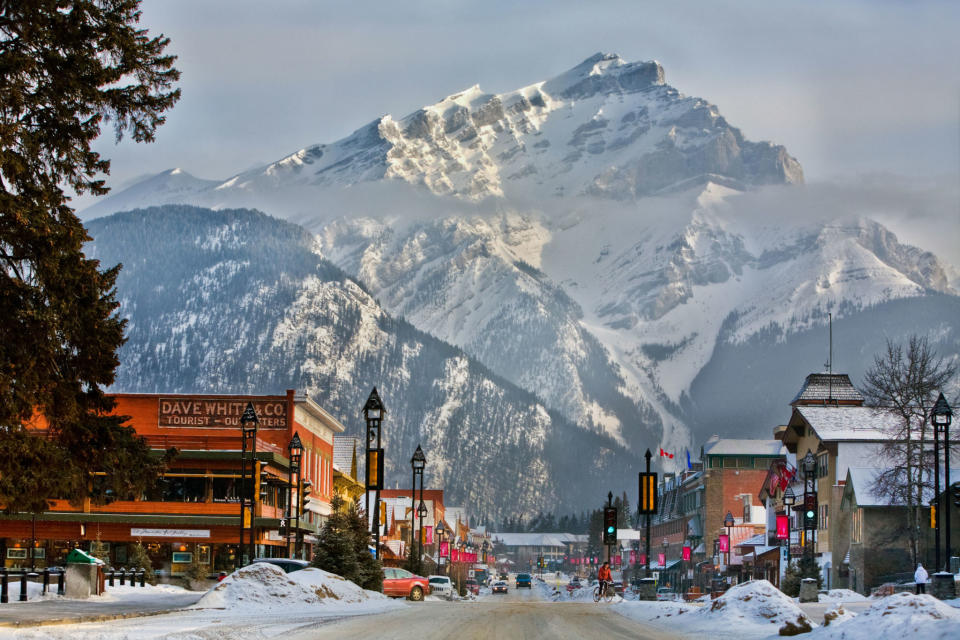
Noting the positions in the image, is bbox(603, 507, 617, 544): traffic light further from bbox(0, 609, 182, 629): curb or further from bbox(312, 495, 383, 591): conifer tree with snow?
bbox(0, 609, 182, 629): curb

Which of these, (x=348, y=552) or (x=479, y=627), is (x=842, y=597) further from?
(x=479, y=627)

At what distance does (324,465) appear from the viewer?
109 m

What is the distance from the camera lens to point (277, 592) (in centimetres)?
4238

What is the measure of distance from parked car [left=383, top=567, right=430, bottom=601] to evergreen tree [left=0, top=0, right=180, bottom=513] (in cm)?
3452

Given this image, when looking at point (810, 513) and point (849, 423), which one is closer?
point (810, 513)

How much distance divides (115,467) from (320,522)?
7509cm

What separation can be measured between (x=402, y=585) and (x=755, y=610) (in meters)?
33.4

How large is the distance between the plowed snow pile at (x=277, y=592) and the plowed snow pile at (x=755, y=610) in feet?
43.2

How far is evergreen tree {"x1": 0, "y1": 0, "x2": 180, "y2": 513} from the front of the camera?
29031 mm

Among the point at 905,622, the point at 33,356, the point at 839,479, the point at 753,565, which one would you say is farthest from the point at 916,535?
the point at 33,356

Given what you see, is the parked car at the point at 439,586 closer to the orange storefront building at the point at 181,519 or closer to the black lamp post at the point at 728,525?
the orange storefront building at the point at 181,519

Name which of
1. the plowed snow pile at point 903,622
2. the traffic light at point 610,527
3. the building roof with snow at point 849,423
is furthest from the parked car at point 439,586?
the plowed snow pile at point 903,622

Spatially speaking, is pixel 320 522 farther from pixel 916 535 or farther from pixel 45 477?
pixel 45 477

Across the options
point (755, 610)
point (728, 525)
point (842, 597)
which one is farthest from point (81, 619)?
point (728, 525)
